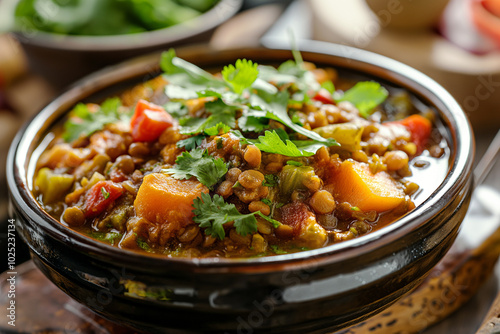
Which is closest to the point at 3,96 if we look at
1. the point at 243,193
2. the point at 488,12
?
the point at 243,193

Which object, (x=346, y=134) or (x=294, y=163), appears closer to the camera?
(x=294, y=163)

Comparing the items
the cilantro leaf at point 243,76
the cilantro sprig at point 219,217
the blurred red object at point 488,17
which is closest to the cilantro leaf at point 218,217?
the cilantro sprig at point 219,217

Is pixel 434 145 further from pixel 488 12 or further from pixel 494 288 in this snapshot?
pixel 488 12

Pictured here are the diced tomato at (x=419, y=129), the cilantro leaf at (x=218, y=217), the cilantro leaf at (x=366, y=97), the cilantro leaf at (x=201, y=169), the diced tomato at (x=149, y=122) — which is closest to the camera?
the cilantro leaf at (x=218, y=217)

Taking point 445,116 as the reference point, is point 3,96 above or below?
below

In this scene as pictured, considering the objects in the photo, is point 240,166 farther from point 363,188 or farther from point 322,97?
point 322,97

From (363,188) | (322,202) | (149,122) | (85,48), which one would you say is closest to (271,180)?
(322,202)

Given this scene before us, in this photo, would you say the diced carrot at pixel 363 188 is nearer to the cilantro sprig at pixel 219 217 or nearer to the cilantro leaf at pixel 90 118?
the cilantro sprig at pixel 219 217
